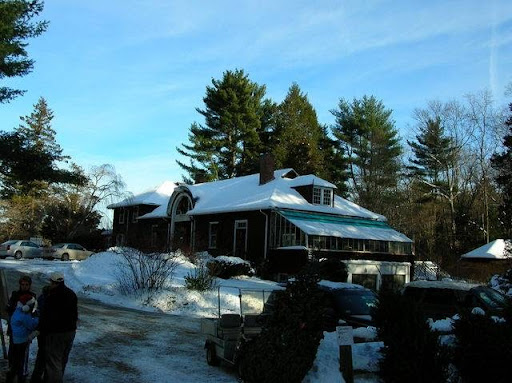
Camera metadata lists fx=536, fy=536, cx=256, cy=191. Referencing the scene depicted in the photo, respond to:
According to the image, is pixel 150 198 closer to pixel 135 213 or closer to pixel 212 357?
pixel 135 213

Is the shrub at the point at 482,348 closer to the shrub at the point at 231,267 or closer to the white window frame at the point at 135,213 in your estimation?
the shrub at the point at 231,267

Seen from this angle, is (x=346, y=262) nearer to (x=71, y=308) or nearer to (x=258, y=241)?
(x=258, y=241)

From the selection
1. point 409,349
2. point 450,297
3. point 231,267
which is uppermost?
point 231,267

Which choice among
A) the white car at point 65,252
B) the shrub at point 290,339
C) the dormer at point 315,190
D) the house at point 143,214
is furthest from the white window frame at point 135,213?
the shrub at point 290,339

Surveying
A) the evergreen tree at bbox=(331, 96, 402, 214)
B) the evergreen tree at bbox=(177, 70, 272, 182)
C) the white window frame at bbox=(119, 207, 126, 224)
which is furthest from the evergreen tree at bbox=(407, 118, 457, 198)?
the white window frame at bbox=(119, 207, 126, 224)

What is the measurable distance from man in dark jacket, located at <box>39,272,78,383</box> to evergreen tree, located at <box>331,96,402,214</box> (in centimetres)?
4806

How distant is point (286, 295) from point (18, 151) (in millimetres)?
15241

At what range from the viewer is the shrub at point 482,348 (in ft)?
25.6

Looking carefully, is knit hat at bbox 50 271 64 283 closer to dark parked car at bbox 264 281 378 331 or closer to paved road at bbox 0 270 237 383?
paved road at bbox 0 270 237 383

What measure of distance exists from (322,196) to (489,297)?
830 inches

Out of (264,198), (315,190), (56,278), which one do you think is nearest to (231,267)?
(264,198)

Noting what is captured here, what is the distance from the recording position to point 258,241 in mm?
33000

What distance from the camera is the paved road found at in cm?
903

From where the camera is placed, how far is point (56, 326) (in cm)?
727
